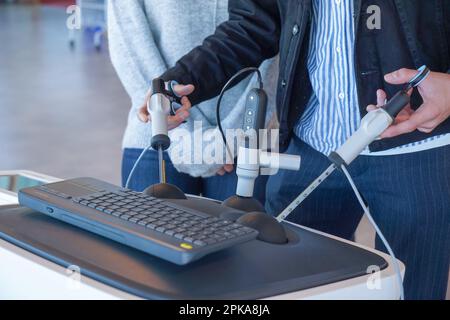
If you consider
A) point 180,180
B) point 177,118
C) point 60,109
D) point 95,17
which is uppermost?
point 95,17

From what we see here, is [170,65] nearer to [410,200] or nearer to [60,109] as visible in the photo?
[410,200]

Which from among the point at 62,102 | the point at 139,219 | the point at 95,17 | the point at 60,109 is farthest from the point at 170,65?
the point at 95,17

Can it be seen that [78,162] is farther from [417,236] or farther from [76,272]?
[76,272]

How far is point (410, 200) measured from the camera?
3.40ft

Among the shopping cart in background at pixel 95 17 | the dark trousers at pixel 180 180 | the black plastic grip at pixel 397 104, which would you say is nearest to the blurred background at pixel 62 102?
the shopping cart in background at pixel 95 17

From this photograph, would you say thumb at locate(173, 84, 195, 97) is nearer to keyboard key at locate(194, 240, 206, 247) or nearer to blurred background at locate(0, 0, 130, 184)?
keyboard key at locate(194, 240, 206, 247)

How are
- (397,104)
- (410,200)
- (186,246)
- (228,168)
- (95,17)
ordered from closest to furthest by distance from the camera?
1. (186,246)
2. (397,104)
3. (410,200)
4. (228,168)
5. (95,17)

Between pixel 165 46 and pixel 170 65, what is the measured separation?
0.04 metres

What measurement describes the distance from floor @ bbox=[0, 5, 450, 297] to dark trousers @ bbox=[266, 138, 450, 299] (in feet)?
4.69

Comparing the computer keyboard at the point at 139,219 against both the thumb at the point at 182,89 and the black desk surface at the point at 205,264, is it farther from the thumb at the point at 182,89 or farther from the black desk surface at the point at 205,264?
the thumb at the point at 182,89

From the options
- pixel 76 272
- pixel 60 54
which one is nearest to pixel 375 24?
pixel 76 272

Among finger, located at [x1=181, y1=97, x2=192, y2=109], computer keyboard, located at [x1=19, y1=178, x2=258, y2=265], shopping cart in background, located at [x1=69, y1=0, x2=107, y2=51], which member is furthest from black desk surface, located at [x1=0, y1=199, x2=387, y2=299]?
shopping cart in background, located at [x1=69, y1=0, x2=107, y2=51]

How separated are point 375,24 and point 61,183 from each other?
468 mm

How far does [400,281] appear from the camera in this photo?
30.0 inches
